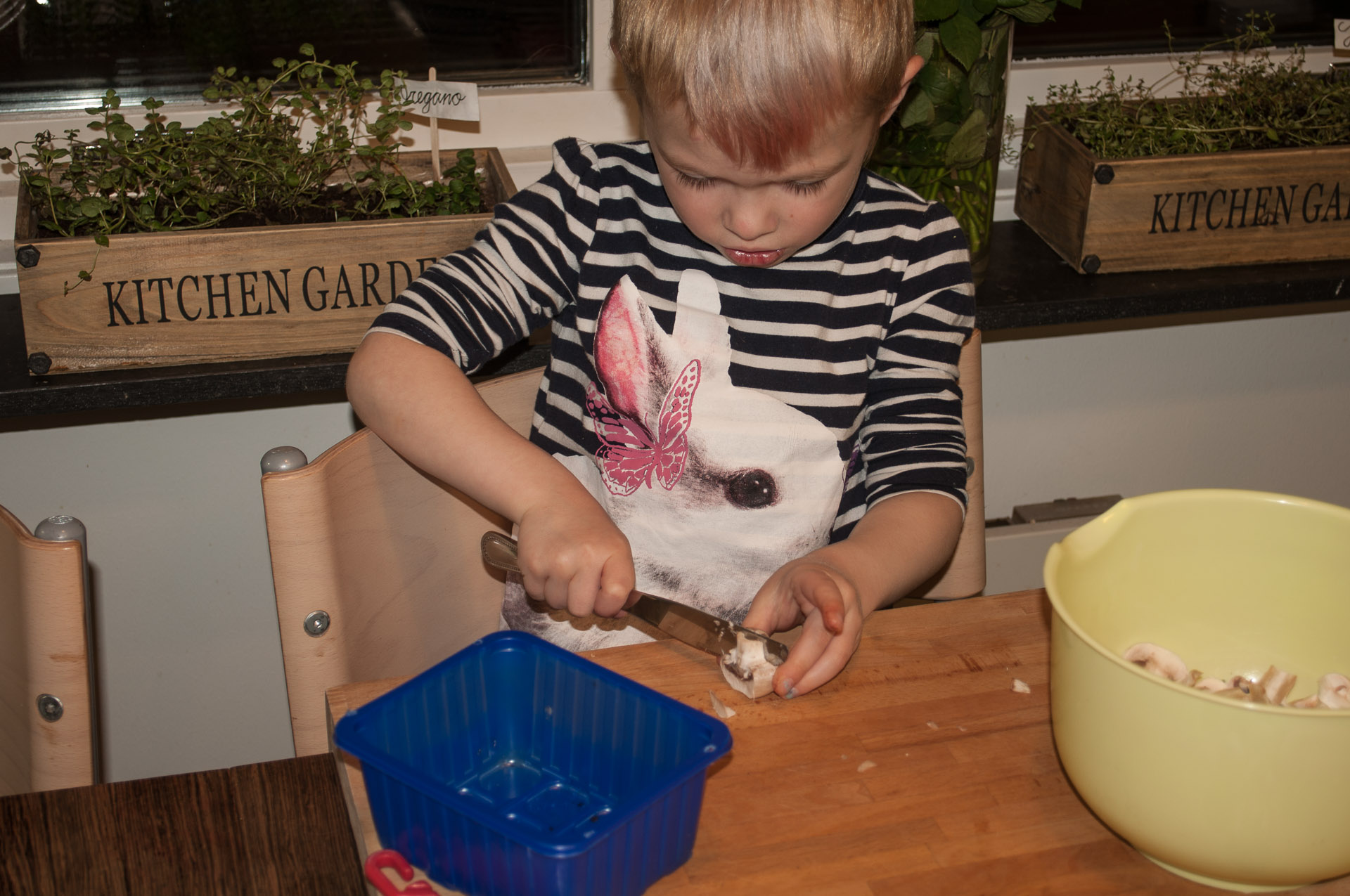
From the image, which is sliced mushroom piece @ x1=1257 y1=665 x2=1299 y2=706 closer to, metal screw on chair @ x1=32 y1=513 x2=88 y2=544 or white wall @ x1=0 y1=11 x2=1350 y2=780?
metal screw on chair @ x1=32 y1=513 x2=88 y2=544

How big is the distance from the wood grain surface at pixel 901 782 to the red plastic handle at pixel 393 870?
0.06ft

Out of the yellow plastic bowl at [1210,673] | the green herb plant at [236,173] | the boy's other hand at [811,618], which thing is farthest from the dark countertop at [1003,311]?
the yellow plastic bowl at [1210,673]

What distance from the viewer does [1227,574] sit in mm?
748

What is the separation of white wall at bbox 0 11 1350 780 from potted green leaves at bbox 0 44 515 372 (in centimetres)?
25

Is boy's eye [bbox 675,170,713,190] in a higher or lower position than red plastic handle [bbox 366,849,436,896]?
higher

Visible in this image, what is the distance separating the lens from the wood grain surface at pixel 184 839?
684mm

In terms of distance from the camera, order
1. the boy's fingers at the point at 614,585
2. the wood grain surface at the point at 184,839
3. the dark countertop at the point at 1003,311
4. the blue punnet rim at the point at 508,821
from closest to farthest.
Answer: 1. the blue punnet rim at the point at 508,821
2. the wood grain surface at the point at 184,839
3. the boy's fingers at the point at 614,585
4. the dark countertop at the point at 1003,311

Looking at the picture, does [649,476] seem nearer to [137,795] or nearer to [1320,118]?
[137,795]

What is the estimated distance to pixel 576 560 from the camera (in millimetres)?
801

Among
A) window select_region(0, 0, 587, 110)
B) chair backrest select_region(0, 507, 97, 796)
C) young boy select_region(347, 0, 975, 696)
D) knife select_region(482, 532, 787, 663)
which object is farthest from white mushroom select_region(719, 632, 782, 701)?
window select_region(0, 0, 587, 110)

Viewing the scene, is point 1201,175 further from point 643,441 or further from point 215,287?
point 215,287

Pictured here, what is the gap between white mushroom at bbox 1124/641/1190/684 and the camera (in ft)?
2.28

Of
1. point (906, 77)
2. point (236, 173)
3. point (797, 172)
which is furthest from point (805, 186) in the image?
point (236, 173)

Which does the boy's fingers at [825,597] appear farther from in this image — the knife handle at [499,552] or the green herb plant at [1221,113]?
the green herb plant at [1221,113]
